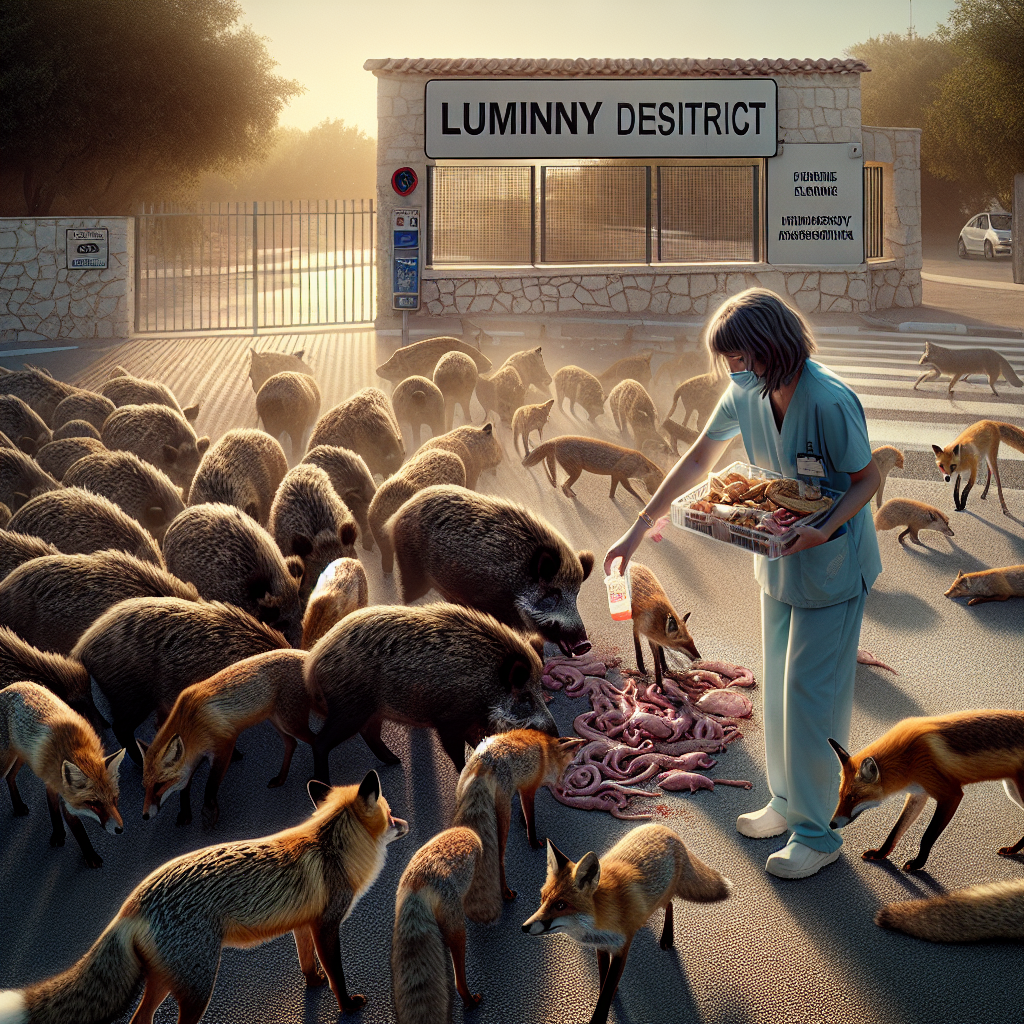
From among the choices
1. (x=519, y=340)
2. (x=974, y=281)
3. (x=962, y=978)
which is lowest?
(x=962, y=978)

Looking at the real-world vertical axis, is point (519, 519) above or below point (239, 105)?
below

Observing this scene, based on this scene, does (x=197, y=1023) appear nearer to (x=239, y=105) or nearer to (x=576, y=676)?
(x=576, y=676)

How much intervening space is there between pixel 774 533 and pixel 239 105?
3096cm

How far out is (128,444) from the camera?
28.7 feet

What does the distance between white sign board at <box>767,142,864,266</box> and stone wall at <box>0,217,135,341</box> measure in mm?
12562

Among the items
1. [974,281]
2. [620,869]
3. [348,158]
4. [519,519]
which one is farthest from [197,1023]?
[348,158]

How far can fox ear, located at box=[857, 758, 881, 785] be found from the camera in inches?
148

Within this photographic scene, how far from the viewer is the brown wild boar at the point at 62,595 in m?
5.19

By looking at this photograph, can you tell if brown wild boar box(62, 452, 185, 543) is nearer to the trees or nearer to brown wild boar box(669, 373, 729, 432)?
brown wild boar box(669, 373, 729, 432)

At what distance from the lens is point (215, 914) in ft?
9.98

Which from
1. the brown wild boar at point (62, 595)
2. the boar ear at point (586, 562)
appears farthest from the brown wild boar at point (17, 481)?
the boar ear at point (586, 562)

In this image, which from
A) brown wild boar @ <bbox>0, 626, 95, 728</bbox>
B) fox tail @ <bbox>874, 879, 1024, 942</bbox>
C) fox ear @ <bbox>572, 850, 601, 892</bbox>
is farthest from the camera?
brown wild boar @ <bbox>0, 626, 95, 728</bbox>

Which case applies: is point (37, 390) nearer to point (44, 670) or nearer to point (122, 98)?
point (44, 670)

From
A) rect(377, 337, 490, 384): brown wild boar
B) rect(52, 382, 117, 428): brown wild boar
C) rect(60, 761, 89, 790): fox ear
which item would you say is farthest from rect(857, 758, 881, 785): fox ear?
rect(377, 337, 490, 384): brown wild boar
